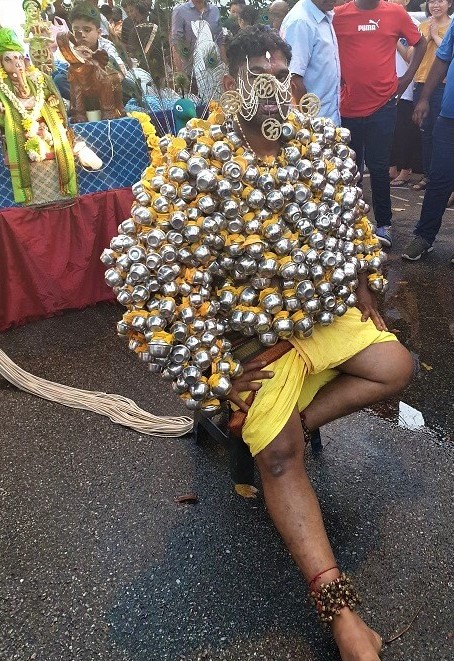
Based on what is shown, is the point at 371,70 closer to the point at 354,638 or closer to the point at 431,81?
the point at 431,81

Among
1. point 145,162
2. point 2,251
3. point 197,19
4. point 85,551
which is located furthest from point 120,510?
point 197,19

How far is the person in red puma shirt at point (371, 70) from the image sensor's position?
4.11 m

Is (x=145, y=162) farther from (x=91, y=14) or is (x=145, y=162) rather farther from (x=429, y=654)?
(x=429, y=654)

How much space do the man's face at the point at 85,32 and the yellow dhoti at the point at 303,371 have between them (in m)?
2.70

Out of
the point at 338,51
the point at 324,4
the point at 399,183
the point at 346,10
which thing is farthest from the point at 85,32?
the point at 399,183

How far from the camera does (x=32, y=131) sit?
10.3 ft

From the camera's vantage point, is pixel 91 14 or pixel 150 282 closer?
pixel 150 282

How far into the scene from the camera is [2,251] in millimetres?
3254

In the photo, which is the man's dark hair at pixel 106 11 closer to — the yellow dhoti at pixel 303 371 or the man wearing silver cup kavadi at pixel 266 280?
the man wearing silver cup kavadi at pixel 266 280

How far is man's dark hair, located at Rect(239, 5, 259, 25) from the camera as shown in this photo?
3.19m

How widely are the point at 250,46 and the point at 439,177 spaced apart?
105 inches

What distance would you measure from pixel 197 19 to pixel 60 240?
1549mm

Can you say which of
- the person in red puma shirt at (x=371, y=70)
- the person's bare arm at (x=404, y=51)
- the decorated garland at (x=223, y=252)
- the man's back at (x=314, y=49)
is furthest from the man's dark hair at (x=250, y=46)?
the person's bare arm at (x=404, y=51)

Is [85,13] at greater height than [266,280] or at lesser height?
greater
